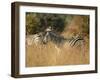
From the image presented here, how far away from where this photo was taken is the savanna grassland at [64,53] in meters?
2.17

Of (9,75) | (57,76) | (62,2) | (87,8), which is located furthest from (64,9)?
(9,75)

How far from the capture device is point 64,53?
7.52 ft

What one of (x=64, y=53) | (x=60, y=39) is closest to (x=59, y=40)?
(x=60, y=39)

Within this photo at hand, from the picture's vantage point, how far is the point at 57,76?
2273 millimetres

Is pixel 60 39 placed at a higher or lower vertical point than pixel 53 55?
higher

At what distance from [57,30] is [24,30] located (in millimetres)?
323

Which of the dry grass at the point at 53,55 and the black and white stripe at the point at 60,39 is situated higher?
the black and white stripe at the point at 60,39

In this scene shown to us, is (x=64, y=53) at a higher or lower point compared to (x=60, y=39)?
lower

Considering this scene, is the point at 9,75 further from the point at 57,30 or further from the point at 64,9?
the point at 64,9

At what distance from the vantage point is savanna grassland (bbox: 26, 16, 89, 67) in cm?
217

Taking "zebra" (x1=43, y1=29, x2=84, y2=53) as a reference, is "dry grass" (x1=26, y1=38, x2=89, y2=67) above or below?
below

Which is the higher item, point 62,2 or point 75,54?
point 62,2

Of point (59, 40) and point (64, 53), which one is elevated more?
point (59, 40)

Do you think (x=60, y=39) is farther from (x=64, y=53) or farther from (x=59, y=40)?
(x=64, y=53)
